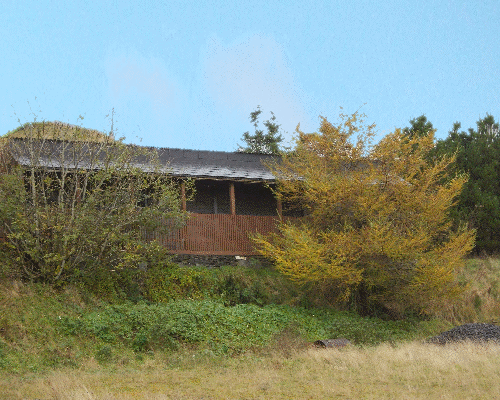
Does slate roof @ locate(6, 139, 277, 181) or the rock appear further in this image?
slate roof @ locate(6, 139, 277, 181)

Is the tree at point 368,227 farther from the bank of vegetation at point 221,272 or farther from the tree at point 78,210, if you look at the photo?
the tree at point 78,210

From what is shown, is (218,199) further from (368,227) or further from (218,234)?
(368,227)

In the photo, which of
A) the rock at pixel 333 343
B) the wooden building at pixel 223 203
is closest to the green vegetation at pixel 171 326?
the rock at pixel 333 343

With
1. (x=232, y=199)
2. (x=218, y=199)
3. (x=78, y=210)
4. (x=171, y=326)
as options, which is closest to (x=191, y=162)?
(x=218, y=199)

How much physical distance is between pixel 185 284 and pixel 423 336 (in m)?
8.16

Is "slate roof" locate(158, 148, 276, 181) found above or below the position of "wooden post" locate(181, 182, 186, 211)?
above

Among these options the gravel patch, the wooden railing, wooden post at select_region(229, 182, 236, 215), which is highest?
wooden post at select_region(229, 182, 236, 215)

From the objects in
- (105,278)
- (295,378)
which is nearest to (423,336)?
(295,378)

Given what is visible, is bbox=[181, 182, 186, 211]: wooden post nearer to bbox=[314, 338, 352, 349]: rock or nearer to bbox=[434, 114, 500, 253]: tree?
bbox=[314, 338, 352, 349]: rock

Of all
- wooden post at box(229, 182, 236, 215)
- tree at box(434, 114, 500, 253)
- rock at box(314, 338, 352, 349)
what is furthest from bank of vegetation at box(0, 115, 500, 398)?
tree at box(434, 114, 500, 253)

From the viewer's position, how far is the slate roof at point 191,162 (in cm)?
2150

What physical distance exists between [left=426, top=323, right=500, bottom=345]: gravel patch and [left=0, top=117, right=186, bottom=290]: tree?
9294 millimetres

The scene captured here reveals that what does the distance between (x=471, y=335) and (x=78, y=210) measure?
12347mm

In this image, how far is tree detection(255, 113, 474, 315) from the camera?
2062 cm
